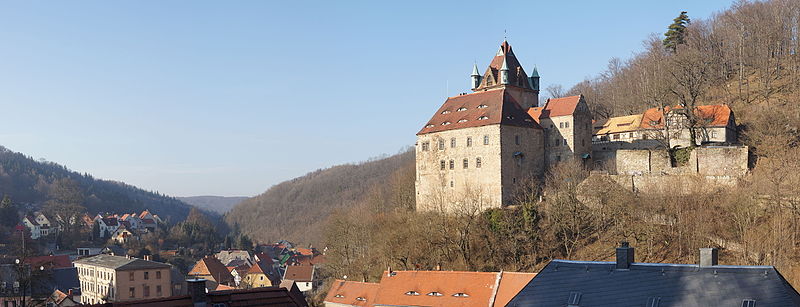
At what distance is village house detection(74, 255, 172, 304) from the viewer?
6094 cm

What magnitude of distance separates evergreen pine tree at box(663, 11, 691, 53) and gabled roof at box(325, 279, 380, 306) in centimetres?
5028

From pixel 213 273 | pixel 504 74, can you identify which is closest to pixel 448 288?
pixel 504 74

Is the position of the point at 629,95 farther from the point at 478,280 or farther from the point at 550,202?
the point at 478,280

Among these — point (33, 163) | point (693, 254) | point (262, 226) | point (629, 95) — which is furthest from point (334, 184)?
point (693, 254)

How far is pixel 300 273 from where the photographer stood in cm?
7575

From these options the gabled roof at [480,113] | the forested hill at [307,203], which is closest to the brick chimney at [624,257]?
the gabled roof at [480,113]

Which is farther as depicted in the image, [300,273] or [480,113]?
[300,273]

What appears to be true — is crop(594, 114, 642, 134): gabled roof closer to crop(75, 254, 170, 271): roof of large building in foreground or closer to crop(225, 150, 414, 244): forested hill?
crop(75, 254, 170, 271): roof of large building in foreground

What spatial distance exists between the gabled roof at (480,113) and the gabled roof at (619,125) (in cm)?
1193

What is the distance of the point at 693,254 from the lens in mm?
36719

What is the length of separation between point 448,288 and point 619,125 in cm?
3315

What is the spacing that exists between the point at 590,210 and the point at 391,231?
14.7 metres

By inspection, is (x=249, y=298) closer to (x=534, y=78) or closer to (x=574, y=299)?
(x=574, y=299)

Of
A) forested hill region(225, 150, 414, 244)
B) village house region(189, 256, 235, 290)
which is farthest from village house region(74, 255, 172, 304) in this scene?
forested hill region(225, 150, 414, 244)
